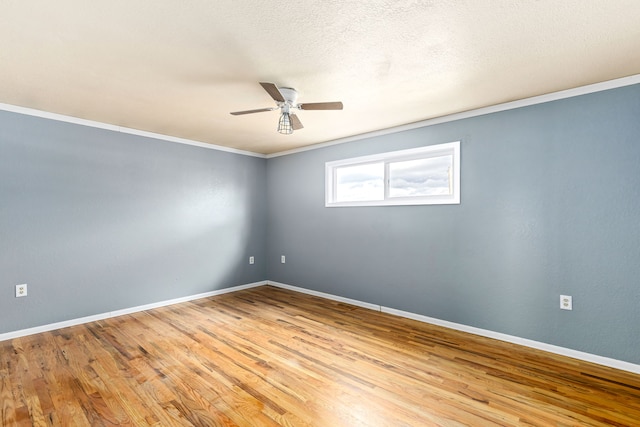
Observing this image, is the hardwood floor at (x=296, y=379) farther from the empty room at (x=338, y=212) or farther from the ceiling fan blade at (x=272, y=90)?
the ceiling fan blade at (x=272, y=90)

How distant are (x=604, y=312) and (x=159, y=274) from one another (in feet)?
15.5

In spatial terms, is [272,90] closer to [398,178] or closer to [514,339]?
[398,178]

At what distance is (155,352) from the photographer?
2.61m

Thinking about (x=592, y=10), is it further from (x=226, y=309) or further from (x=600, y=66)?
(x=226, y=309)

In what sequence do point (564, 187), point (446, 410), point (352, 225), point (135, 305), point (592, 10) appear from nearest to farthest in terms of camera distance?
point (592, 10) → point (446, 410) → point (564, 187) → point (135, 305) → point (352, 225)

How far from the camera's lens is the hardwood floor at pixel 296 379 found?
5.86 ft

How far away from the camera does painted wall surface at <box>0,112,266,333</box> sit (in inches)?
118

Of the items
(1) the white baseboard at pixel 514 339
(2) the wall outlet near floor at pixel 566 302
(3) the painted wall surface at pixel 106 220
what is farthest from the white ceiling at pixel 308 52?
(1) the white baseboard at pixel 514 339

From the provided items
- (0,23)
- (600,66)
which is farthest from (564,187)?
(0,23)

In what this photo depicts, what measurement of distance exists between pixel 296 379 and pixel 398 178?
8.37 feet

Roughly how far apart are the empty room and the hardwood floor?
0.07ft

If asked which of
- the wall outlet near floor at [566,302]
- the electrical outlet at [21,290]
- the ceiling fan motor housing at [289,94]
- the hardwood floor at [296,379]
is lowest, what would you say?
the hardwood floor at [296,379]

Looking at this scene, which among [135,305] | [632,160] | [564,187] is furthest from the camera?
[135,305]

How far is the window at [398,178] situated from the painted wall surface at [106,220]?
1.74 meters
